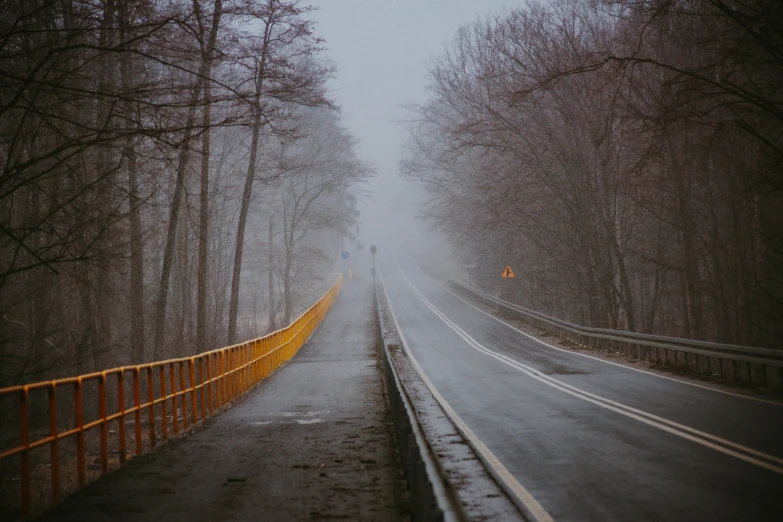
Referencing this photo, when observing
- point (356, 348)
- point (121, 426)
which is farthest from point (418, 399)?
point (356, 348)

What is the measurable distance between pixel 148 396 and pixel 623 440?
766cm

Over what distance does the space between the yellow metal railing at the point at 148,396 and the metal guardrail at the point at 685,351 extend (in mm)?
11052

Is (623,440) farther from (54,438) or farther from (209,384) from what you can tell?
(209,384)

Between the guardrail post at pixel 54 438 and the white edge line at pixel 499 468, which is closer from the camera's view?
the white edge line at pixel 499 468

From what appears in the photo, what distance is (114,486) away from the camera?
8.48 meters

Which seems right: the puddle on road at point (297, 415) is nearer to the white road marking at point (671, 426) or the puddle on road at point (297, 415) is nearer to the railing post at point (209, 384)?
the railing post at point (209, 384)

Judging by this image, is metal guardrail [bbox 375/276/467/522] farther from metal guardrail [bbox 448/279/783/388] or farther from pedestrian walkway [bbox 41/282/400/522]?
metal guardrail [bbox 448/279/783/388]

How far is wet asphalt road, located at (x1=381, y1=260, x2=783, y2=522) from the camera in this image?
7.23 m

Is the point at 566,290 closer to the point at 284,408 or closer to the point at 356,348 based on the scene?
the point at 356,348

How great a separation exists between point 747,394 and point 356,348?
22.1 m

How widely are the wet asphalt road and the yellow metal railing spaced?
505 centimetres

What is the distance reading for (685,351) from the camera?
19.2m

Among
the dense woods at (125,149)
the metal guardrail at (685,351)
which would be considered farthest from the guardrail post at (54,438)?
the metal guardrail at (685,351)

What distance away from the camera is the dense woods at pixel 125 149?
9.38m
